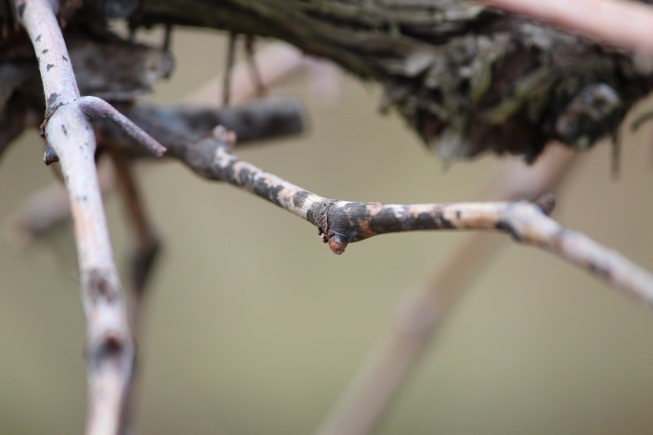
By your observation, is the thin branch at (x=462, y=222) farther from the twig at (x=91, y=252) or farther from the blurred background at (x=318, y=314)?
the blurred background at (x=318, y=314)

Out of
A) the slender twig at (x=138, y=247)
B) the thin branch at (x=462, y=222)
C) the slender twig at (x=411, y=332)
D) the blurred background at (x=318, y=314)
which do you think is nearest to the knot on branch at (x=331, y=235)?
the thin branch at (x=462, y=222)

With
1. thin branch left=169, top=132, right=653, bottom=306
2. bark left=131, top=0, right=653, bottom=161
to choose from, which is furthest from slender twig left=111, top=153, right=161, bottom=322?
thin branch left=169, top=132, right=653, bottom=306

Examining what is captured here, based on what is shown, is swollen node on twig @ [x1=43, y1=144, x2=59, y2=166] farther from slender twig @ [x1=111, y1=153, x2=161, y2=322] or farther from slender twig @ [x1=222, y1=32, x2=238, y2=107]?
slender twig @ [x1=111, y1=153, x2=161, y2=322]

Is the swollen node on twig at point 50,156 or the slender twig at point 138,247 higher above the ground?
the slender twig at point 138,247

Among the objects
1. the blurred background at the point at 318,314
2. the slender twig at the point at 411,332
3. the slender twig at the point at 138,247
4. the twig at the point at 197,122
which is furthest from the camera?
Answer: the blurred background at the point at 318,314

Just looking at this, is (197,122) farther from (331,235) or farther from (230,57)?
(331,235)

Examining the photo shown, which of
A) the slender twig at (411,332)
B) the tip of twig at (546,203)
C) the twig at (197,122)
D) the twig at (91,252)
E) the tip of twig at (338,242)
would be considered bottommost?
the slender twig at (411,332)

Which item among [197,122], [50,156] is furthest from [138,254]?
[50,156]

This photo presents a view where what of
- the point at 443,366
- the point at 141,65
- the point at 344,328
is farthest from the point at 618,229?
the point at 141,65

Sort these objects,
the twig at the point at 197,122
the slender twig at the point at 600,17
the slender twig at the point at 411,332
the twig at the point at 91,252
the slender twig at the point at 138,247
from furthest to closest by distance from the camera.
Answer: the slender twig at the point at 411,332, the slender twig at the point at 138,247, the twig at the point at 197,122, the slender twig at the point at 600,17, the twig at the point at 91,252
